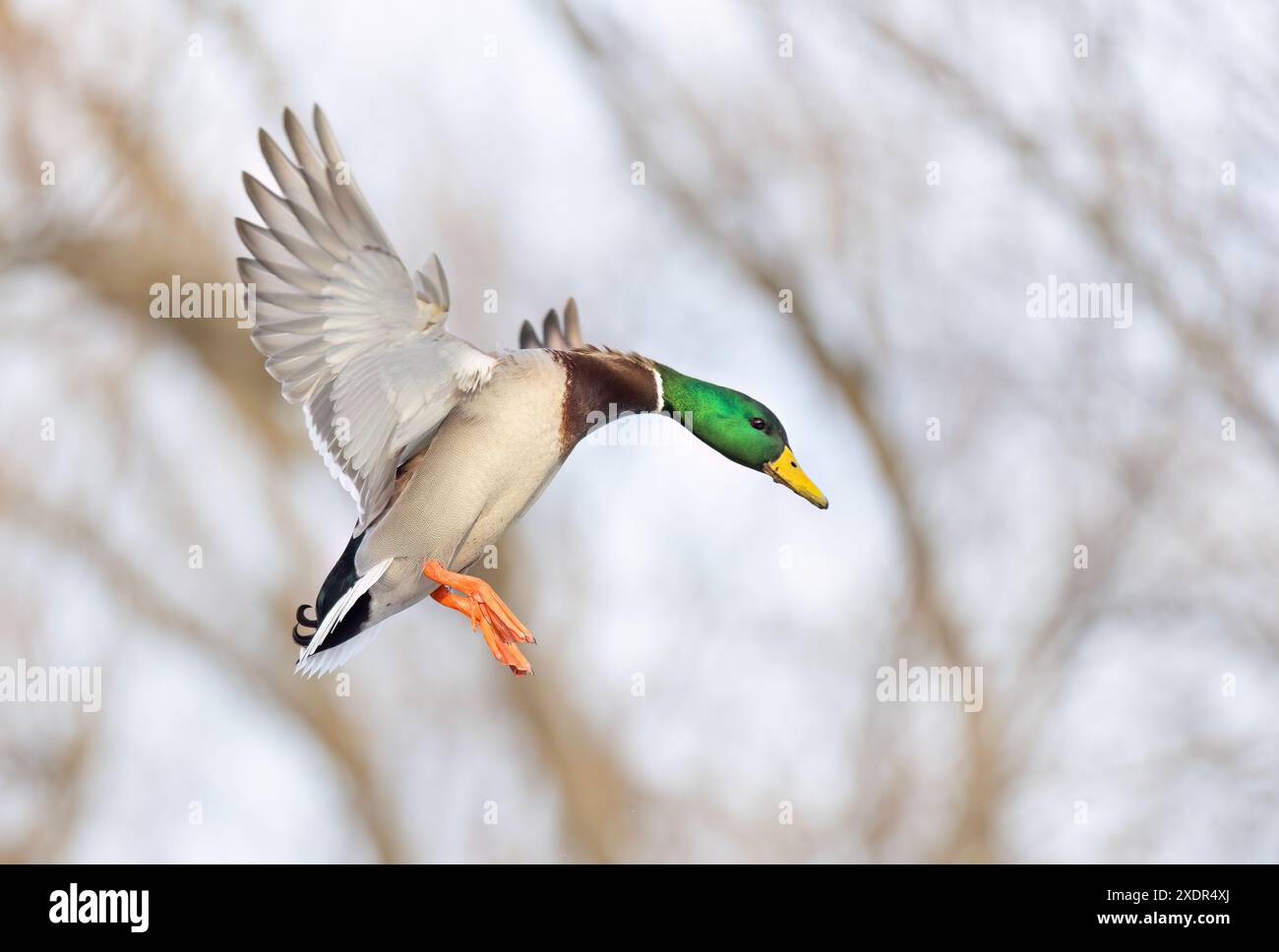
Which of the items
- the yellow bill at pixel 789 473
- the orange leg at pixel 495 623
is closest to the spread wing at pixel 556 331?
the yellow bill at pixel 789 473

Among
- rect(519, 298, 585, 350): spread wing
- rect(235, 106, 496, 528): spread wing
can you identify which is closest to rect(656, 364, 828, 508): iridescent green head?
rect(235, 106, 496, 528): spread wing

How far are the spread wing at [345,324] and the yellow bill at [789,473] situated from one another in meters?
0.96

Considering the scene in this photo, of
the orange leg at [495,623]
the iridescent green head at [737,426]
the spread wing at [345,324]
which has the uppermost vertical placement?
the spread wing at [345,324]

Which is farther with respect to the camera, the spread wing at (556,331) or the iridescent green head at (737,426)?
the spread wing at (556,331)

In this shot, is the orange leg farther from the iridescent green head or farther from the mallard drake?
the iridescent green head

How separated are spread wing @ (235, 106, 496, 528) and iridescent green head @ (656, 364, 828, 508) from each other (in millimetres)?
692

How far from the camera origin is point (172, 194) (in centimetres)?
664

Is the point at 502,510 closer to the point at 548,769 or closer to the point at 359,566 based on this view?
the point at 359,566

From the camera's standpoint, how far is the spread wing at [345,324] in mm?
3441

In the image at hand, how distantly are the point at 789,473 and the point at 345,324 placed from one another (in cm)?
144

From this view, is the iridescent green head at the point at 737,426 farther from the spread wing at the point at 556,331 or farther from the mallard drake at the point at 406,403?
the spread wing at the point at 556,331

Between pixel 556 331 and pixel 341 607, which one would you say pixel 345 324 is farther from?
pixel 556 331

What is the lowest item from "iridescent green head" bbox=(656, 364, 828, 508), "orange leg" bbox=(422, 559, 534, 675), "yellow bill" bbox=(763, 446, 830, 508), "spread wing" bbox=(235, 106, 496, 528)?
"orange leg" bbox=(422, 559, 534, 675)

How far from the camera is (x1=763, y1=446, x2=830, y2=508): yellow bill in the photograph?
4379 mm
